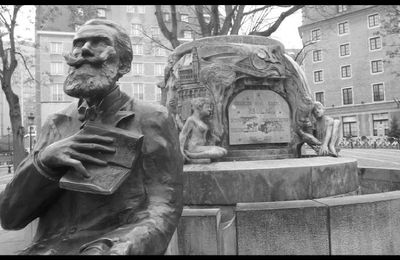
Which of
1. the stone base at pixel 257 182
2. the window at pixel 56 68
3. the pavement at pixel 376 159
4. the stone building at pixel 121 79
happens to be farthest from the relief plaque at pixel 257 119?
the window at pixel 56 68

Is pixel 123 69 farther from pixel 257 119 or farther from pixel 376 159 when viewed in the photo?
pixel 376 159

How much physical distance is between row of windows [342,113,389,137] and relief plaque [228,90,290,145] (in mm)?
39070

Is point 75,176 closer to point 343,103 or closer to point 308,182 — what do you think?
point 308,182

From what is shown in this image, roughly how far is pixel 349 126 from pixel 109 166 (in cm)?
4829

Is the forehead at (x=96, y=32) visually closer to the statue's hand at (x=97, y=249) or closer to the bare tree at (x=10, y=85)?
the statue's hand at (x=97, y=249)

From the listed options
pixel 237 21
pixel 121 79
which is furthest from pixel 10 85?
pixel 121 79

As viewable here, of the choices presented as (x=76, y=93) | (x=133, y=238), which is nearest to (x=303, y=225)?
(x=133, y=238)

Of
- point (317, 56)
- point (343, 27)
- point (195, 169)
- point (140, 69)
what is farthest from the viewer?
point (317, 56)

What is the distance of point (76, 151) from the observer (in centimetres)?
173

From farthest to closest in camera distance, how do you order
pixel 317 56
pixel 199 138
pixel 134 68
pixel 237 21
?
1. pixel 317 56
2. pixel 134 68
3. pixel 237 21
4. pixel 199 138

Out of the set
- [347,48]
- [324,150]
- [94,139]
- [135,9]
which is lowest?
[324,150]

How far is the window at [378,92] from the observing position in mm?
43244

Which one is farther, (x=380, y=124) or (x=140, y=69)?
(x=140, y=69)

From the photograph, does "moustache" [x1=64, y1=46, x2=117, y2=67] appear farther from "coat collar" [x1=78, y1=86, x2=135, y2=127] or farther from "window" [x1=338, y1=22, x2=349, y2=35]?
"window" [x1=338, y1=22, x2=349, y2=35]
